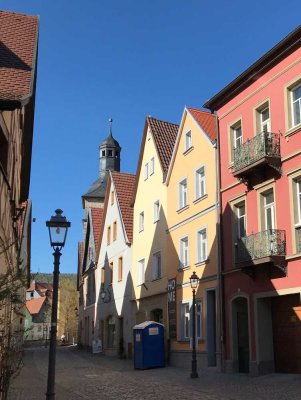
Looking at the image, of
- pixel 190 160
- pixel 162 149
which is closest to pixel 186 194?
pixel 190 160

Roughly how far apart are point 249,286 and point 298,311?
251 cm

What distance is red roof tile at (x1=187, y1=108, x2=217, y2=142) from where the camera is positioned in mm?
25188

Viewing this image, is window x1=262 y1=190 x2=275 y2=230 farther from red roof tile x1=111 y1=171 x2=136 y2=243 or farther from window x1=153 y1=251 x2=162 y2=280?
red roof tile x1=111 y1=171 x2=136 y2=243

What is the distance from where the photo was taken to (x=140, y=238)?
1310 inches

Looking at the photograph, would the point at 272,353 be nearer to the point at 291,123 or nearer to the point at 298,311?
the point at 298,311

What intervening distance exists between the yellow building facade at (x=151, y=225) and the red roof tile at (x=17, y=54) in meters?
15.3

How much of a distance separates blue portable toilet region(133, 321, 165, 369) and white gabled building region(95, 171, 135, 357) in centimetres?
758

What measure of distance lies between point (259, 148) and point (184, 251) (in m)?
8.94

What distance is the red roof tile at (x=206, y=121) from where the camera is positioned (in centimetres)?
2519

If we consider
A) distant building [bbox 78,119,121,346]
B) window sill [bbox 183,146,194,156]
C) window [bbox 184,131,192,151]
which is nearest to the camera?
window sill [bbox 183,146,194,156]

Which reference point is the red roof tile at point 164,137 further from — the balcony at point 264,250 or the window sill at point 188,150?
the balcony at point 264,250

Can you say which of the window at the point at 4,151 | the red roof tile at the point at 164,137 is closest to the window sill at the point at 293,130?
the window at the point at 4,151

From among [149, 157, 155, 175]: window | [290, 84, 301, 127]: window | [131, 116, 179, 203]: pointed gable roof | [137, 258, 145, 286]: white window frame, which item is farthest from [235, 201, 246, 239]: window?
[137, 258, 145, 286]: white window frame

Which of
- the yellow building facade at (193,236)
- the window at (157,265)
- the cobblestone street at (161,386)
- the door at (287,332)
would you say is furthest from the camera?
the window at (157,265)
